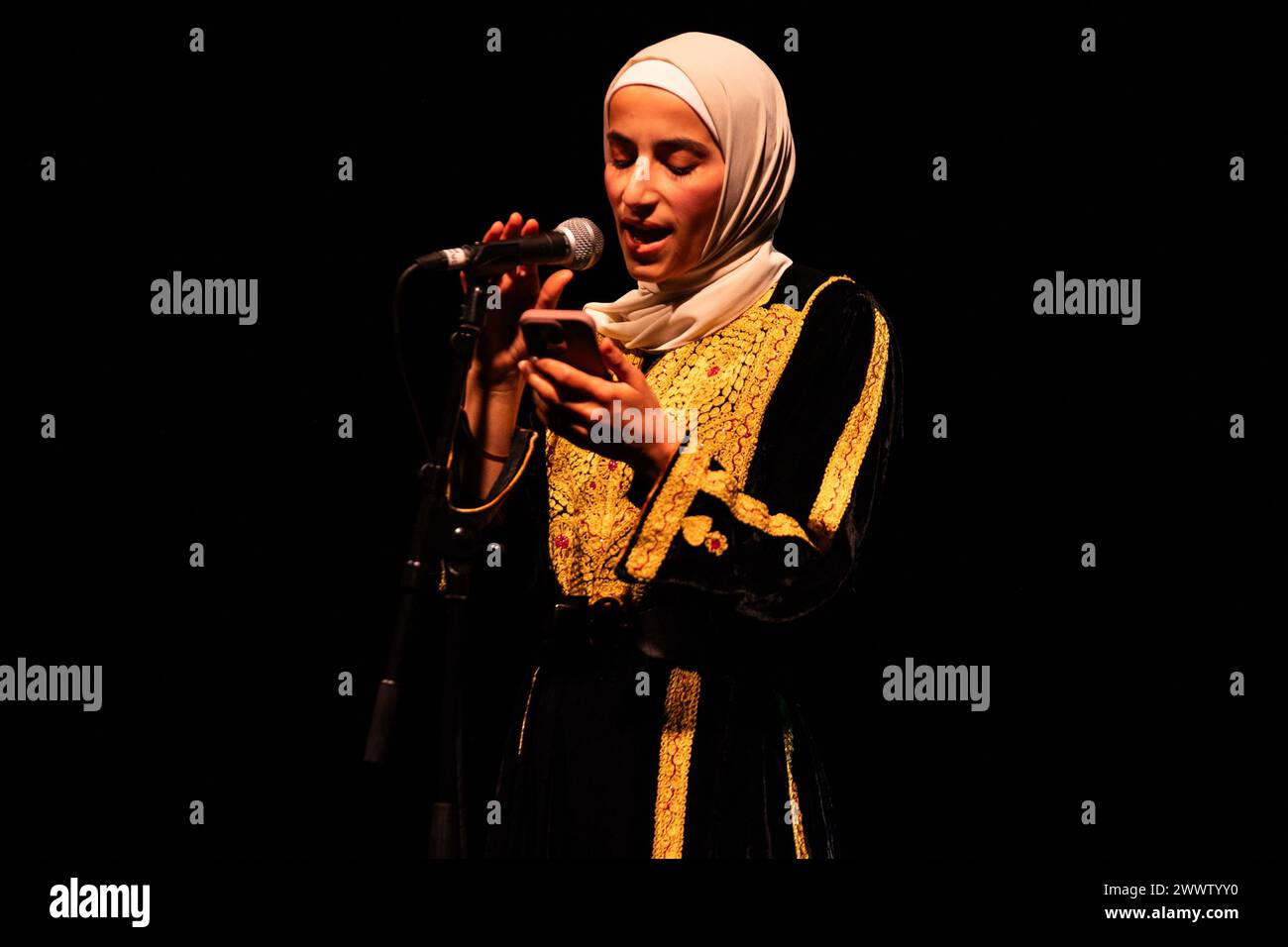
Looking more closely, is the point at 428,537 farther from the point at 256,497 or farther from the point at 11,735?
the point at 11,735

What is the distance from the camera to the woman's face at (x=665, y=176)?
7.04ft

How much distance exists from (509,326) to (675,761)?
1.99 ft

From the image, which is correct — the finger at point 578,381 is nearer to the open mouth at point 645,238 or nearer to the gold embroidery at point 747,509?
the gold embroidery at point 747,509

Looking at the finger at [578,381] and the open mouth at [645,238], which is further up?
the open mouth at [645,238]

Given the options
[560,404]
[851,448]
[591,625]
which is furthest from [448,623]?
[851,448]

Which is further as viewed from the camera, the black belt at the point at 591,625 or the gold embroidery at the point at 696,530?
the black belt at the point at 591,625

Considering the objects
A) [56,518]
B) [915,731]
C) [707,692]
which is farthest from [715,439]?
[56,518]

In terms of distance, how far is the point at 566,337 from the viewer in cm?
193

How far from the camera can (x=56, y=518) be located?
9.66 feet

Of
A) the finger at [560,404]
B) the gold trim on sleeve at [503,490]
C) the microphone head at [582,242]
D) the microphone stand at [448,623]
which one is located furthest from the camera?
the gold trim on sleeve at [503,490]

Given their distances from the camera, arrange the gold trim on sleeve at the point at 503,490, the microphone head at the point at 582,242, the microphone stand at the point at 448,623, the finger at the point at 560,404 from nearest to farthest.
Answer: the microphone stand at the point at 448,623 → the finger at the point at 560,404 → the microphone head at the point at 582,242 → the gold trim on sleeve at the point at 503,490

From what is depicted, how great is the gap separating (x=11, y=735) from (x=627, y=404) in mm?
1589

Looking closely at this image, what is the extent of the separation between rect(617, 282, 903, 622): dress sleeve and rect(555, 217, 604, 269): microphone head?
0.27 metres

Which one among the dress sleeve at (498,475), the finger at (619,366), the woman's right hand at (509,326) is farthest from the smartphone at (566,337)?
the dress sleeve at (498,475)
